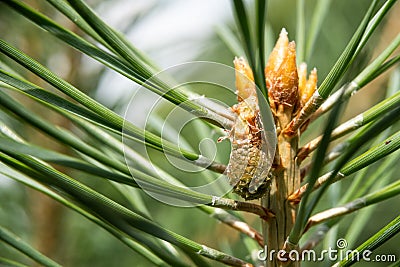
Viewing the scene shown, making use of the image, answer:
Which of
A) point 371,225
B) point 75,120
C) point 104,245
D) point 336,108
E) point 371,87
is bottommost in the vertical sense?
point 336,108

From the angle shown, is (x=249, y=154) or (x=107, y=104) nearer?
(x=249, y=154)

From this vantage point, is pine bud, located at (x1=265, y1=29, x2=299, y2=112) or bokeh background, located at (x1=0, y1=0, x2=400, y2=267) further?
bokeh background, located at (x1=0, y1=0, x2=400, y2=267)

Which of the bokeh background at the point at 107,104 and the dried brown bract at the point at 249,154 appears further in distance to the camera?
the bokeh background at the point at 107,104

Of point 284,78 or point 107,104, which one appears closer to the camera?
point 284,78

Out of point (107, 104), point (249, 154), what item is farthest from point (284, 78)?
point (107, 104)

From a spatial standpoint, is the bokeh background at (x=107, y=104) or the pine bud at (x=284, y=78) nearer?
the pine bud at (x=284, y=78)

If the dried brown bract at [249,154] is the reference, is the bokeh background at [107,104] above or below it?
above

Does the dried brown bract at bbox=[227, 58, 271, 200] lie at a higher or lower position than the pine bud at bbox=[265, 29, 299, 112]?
lower

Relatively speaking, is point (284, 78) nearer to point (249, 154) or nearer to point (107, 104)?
point (249, 154)

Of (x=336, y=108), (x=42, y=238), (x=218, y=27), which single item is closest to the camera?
(x=336, y=108)

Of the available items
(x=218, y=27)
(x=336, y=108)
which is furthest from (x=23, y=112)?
(x=218, y=27)

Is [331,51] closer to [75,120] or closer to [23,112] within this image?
[75,120]
